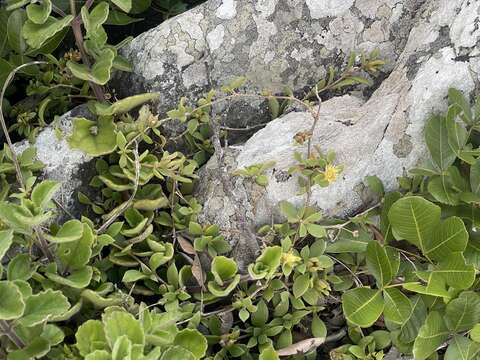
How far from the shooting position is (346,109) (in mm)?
2682

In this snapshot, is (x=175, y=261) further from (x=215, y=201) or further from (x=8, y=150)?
(x=8, y=150)

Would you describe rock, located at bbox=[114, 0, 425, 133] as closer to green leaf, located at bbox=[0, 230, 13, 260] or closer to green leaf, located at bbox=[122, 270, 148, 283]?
green leaf, located at bbox=[122, 270, 148, 283]

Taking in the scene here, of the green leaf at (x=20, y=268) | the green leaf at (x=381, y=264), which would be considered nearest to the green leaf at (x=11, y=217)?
the green leaf at (x=20, y=268)

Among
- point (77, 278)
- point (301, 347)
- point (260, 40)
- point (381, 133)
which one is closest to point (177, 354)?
point (77, 278)

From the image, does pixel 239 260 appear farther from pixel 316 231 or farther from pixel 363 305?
pixel 363 305

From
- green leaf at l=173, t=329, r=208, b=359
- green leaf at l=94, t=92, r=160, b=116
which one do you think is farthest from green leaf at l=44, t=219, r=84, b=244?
green leaf at l=94, t=92, r=160, b=116

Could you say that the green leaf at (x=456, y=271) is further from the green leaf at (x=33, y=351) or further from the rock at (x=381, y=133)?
the green leaf at (x=33, y=351)

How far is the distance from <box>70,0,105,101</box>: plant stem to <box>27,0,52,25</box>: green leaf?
12cm

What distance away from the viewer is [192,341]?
6.77 ft

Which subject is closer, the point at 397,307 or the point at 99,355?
the point at 99,355

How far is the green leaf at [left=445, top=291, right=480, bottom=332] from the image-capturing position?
2.18 meters

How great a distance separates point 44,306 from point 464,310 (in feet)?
4.38

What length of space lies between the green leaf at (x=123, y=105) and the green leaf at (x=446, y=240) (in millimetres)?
1176

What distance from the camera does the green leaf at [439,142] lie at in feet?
7.56
